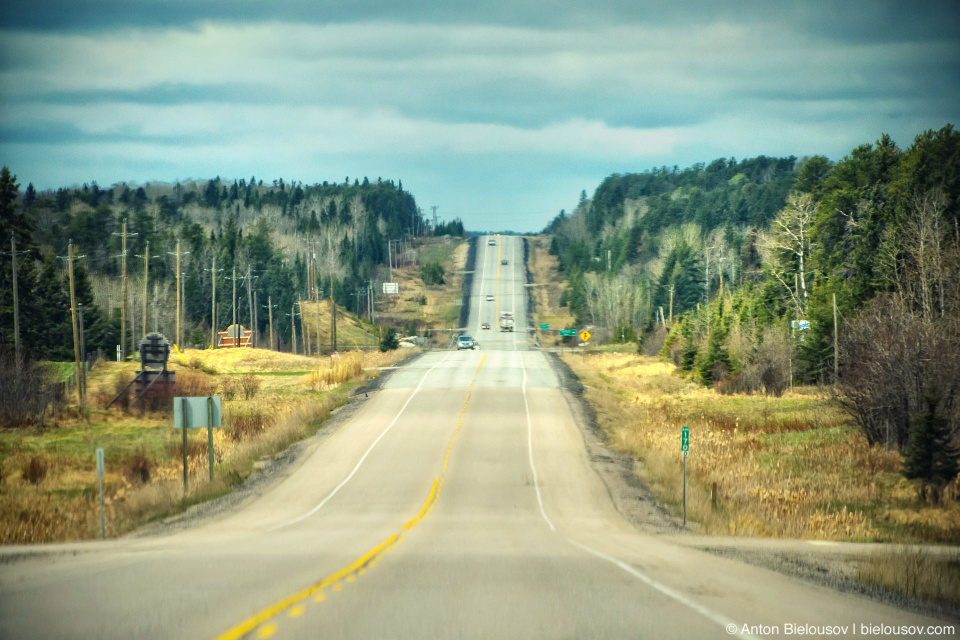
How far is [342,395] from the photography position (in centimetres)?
5025

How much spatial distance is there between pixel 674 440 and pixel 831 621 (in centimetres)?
2908

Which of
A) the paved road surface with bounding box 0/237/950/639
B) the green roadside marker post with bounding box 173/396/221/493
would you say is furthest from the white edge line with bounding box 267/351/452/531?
the green roadside marker post with bounding box 173/396/221/493

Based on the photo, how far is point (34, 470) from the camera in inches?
1228

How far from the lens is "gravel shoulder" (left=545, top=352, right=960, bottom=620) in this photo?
471 inches

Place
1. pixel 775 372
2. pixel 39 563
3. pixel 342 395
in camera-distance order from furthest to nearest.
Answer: pixel 775 372, pixel 342 395, pixel 39 563

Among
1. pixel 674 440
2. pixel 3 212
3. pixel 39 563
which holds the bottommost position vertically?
pixel 674 440

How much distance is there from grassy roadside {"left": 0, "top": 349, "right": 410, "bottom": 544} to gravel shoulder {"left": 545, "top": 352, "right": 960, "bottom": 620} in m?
13.2

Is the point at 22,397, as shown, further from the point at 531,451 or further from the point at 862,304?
the point at 862,304

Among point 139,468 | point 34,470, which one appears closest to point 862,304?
point 139,468

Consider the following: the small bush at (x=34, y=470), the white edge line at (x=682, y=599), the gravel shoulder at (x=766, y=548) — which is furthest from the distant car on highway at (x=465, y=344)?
the white edge line at (x=682, y=599)

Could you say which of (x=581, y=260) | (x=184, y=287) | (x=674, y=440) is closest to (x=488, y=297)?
(x=581, y=260)

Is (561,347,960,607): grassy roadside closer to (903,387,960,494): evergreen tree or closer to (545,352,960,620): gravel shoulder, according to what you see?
(545,352,960,620): gravel shoulder

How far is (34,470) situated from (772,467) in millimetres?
29356

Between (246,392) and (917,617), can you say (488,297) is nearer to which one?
(246,392)
